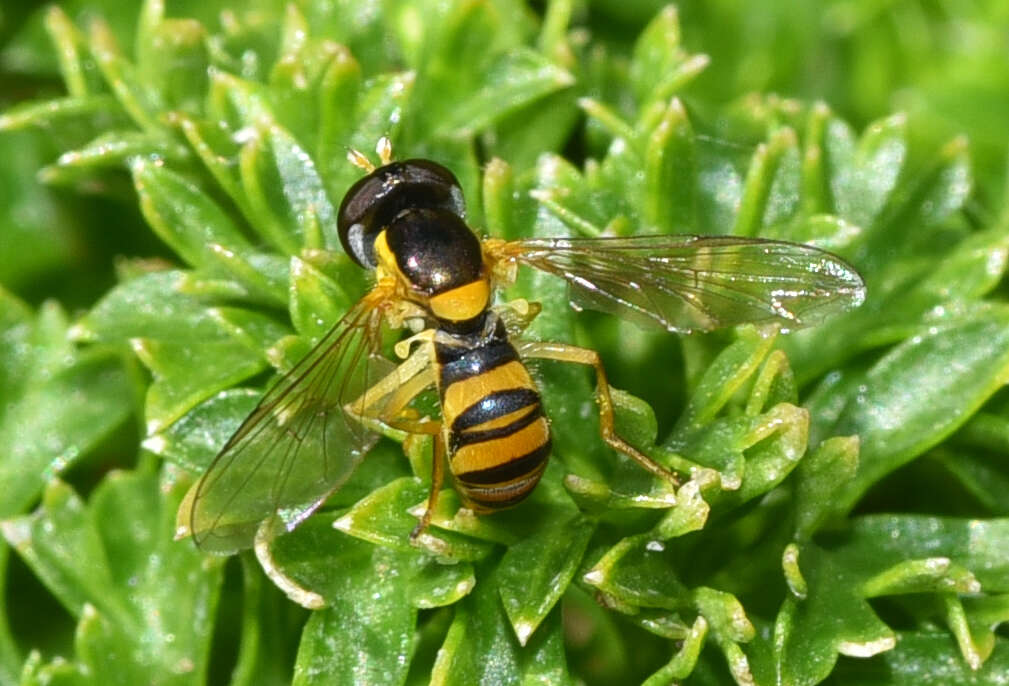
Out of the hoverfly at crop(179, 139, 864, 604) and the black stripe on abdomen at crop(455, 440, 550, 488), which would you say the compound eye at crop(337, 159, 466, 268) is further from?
the black stripe on abdomen at crop(455, 440, 550, 488)

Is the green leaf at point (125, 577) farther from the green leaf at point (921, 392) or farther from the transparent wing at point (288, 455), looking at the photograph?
the green leaf at point (921, 392)

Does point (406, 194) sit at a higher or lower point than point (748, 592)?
higher

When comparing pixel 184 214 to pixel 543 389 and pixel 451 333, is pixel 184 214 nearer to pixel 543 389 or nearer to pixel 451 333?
pixel 451 333

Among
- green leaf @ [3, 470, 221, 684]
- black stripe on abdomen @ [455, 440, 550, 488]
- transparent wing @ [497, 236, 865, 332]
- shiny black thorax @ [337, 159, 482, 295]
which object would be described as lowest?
green leaf @ [3, 470, 221, 684]

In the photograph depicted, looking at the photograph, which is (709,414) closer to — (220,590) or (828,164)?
(828,164)

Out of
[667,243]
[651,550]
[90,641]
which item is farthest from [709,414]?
[90,641]

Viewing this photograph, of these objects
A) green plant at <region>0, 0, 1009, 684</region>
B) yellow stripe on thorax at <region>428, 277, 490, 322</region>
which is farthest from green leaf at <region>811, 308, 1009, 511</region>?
yellow stripe on thorax at <region>428, 277, 490, 322</region>

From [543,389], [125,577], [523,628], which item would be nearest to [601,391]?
[543,389]

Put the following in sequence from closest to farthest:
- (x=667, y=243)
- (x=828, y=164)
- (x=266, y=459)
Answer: (x=266, y=459), (x=667, y=243), (x=828, y=164)
